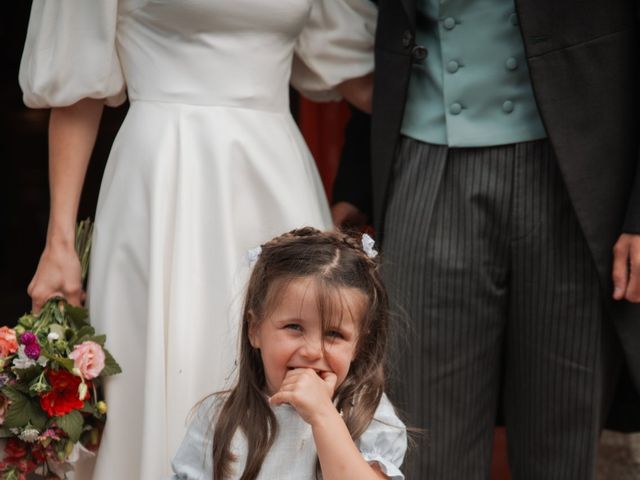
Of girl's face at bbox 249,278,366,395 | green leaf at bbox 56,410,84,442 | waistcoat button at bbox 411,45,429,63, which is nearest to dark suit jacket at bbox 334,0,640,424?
waistcoat button at bbox 411,45,429,63

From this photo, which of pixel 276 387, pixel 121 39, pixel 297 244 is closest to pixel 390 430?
pixel 276 387

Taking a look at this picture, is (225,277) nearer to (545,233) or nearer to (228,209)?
(228,209)

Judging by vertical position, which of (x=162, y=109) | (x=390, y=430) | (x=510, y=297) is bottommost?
(x=390, y=430)

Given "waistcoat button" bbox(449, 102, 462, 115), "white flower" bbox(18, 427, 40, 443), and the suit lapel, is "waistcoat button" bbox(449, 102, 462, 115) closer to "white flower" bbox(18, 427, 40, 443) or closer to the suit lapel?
the suit lapel

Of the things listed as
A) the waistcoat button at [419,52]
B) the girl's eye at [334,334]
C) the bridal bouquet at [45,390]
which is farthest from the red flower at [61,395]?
the waistcoat button at [419,52]

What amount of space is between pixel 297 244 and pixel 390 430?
1.35 ft

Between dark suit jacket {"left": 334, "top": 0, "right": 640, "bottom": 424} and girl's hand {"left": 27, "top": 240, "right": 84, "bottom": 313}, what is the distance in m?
1.08

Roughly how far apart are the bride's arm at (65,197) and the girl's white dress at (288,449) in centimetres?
48

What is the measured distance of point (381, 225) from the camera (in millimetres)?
3156

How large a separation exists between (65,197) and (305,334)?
0.73 meters

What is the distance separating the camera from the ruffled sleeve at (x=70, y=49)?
2814 millimetres

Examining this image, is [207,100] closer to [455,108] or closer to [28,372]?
[455,108]

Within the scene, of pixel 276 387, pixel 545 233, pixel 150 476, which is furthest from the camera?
pixel 545 233

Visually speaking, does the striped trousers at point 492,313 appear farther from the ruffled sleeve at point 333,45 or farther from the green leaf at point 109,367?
the green leaf at point 109,367
